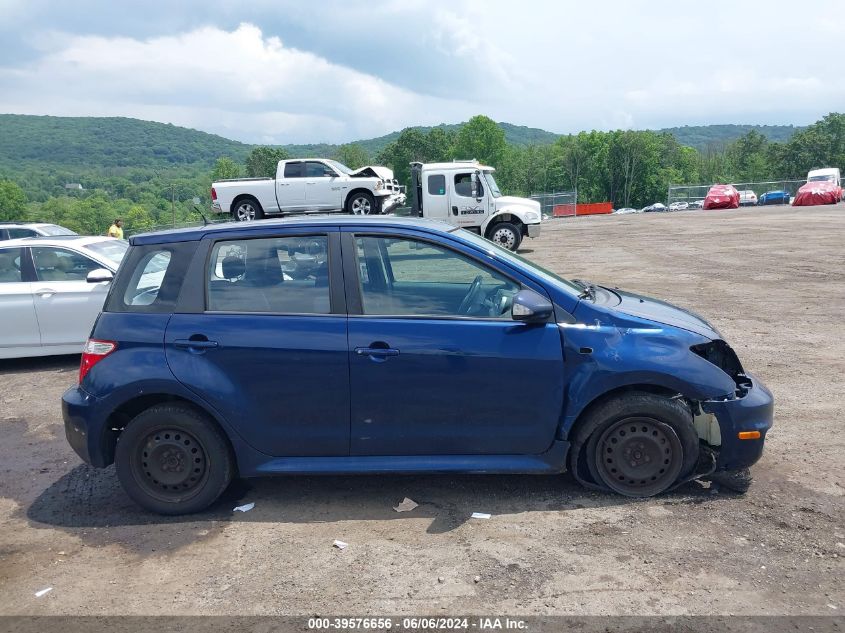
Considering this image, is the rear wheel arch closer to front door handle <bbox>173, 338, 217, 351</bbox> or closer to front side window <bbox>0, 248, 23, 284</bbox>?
front door handle <bbox>173, 338, 217, 351</bbox>

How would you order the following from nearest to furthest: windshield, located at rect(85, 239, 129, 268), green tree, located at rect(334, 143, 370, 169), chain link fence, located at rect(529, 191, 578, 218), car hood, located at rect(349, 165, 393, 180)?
1. windshield, located at rect(85, 239, 129, 268)
2. car hood, located at rect(349, 165, 393, 180)
3. chain link fence, located at rect(529, 191, 578, 218)
4. green tree, located at rect(334, 143, 370, 169)

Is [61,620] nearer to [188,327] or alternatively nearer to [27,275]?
[188,327]

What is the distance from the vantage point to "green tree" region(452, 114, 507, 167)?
115625 millimetres

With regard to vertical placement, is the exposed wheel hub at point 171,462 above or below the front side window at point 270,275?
below

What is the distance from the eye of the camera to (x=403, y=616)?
3330 mm

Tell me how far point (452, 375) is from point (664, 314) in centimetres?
158

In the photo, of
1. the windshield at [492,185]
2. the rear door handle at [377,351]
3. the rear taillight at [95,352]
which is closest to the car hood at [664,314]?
the rear door handle at [377,351]

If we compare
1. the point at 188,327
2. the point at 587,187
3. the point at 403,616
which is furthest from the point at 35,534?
the point at 587,187

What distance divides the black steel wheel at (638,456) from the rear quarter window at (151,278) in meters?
2.94

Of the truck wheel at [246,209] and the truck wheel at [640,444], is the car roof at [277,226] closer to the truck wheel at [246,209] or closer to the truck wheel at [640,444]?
the truck wheel at [640,444]

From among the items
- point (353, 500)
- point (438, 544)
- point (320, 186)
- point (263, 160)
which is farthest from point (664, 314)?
point (263, 160)

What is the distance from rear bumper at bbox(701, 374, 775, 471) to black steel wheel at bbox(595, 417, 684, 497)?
11.9 inches

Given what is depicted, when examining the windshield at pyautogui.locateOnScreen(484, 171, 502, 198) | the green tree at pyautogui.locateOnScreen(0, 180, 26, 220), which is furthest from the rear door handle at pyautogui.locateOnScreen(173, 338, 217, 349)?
the green tree at pyautogui.locateOnScreen(0, 180, 26, 220)

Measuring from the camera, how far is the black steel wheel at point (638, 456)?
14.3 ft
